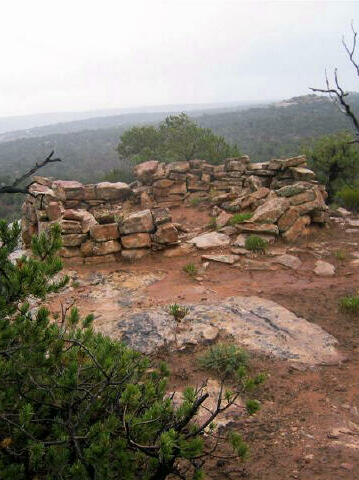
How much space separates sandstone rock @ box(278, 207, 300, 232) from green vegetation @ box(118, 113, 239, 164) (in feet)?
45.2

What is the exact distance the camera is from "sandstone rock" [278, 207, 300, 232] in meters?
11.1

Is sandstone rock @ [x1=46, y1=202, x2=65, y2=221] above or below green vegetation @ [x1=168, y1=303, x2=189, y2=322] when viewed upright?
above

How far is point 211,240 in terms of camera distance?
1097cm

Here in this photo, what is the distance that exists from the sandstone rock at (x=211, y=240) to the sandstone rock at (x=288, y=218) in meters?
1.58

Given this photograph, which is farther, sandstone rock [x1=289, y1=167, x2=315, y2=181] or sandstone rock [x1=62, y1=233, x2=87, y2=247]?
sandstone rock [x1=289, y1=167, x2=315, y2=181]

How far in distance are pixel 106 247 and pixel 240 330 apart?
499 cm

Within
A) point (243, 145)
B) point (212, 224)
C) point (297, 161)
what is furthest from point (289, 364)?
point (243, 145)

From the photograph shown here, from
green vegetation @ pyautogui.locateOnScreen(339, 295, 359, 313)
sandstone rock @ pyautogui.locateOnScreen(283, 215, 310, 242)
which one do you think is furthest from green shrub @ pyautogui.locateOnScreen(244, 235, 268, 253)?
green vegetation @ pyautogui.locateOnScreen(339, 295, 359, 313)

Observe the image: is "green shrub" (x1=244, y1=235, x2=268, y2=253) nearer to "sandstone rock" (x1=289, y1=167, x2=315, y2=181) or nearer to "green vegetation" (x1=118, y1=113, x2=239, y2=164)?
"sandstone rock" (x1=289, y1=167, x2=315, y2=181)

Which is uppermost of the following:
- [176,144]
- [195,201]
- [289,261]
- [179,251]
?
[176,144]

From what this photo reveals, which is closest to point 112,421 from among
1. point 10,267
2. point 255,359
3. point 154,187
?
point 10,267

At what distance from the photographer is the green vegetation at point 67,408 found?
2770 mm

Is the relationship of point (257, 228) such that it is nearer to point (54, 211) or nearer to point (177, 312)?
point (177, 312)

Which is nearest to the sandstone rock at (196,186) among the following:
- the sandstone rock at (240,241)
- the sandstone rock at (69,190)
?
the sandstone rock at (69,190)
